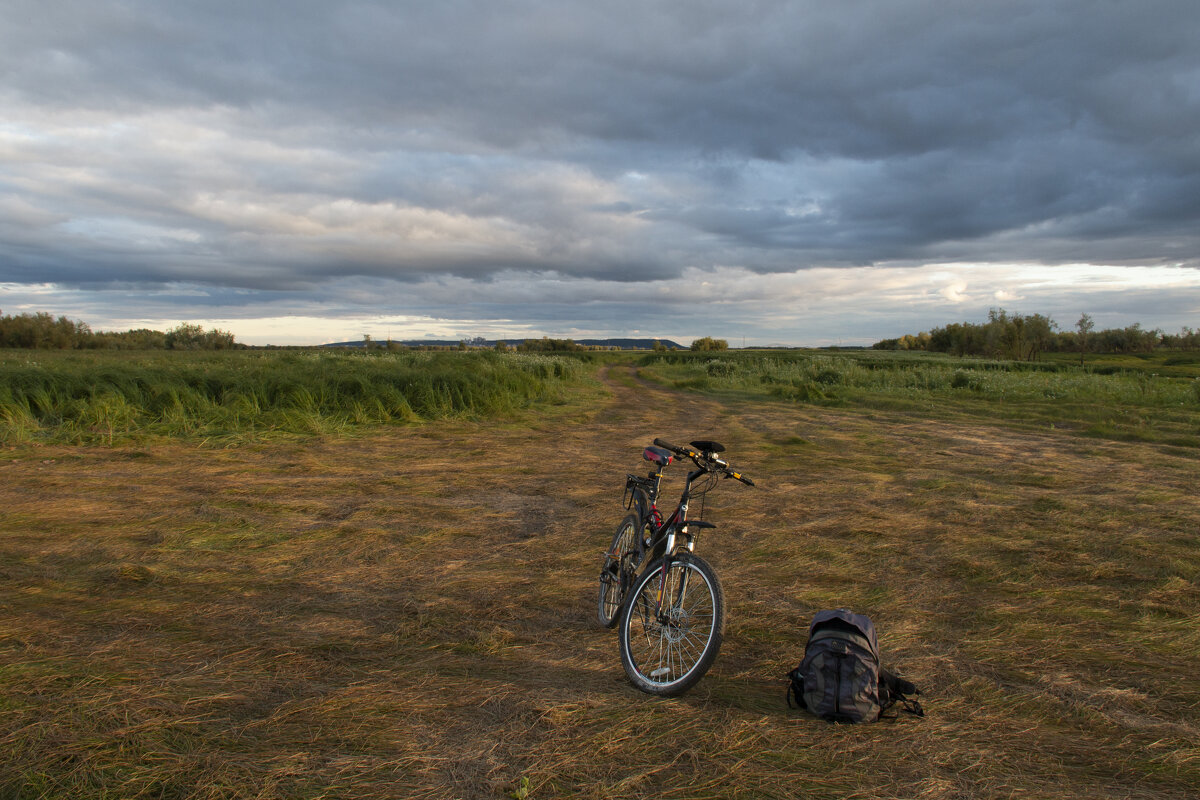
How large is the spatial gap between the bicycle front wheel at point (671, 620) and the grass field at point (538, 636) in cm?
14

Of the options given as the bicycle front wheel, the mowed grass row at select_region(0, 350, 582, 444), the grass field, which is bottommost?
the grass field

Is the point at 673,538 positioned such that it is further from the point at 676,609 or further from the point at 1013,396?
the point at 1013,396

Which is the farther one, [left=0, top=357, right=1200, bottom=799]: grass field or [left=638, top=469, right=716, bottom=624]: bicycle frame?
[left=638, top=469, right=716, bottom=624]: bicycle frame

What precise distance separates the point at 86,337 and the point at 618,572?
43859 millimetres

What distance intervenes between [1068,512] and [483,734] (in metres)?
7.15

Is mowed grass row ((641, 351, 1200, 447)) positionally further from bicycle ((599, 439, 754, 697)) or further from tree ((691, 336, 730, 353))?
tree ((691, 336, 730, 353))

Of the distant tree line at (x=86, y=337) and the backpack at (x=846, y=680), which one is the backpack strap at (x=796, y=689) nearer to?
the backpack at (x=846, y=680)

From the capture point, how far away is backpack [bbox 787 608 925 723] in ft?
10.0

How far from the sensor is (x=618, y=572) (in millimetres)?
4074

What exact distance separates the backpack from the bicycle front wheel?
551mm

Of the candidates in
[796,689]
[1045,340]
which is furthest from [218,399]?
[1045,340]

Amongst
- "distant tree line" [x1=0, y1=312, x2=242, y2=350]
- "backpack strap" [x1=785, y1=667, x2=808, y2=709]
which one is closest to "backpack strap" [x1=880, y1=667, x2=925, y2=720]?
"backpack strap" [x1=785, y1=667, x2=808, y2=709]

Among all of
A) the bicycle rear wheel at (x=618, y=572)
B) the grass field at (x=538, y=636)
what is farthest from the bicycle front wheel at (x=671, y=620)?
the bicycle rear wheel at (x=618, y=572)

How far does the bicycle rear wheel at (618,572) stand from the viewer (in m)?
4.00
